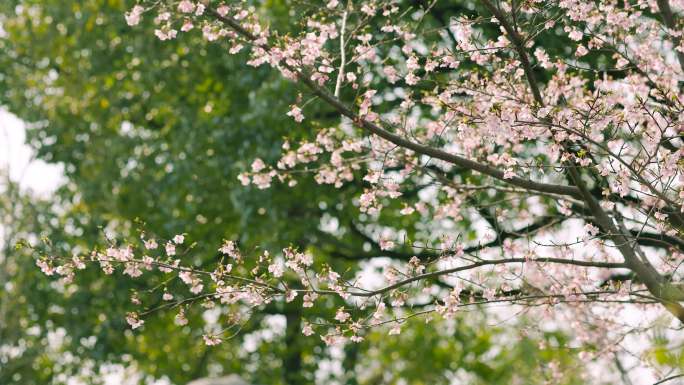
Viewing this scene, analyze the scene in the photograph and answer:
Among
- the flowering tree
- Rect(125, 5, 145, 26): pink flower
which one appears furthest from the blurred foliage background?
Rect(125, 5, 145, 26): pink flower

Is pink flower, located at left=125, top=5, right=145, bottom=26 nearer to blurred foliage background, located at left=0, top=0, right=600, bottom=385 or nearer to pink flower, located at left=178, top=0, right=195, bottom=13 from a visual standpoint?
pink flower, located at left=178, top=0, right=195, bottom=13

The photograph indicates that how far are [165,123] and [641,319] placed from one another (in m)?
8.19

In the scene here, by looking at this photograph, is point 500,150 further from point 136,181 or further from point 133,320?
point 136,181

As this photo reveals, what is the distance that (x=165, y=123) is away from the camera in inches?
497

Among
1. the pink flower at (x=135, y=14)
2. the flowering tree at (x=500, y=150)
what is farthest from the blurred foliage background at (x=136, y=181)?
the pink flower at (x=135, y=14)

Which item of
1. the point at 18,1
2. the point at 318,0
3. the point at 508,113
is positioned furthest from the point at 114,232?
the point at 508,113

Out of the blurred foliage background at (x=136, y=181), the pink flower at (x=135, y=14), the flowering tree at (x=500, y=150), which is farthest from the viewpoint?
the blurred foliage background at (x=136, y=181)

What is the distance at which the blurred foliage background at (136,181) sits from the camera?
33.9 feet

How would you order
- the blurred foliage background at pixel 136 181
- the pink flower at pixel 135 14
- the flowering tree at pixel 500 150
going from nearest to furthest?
the flowering tree at pixel 500 150 → the pink flower at pixel 135 14 → the blurred foliage background at pixel 136 181

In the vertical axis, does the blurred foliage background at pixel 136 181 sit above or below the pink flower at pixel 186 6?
above

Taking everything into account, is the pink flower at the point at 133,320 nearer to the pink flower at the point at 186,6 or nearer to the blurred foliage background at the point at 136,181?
the pink flower at the point at 186,6

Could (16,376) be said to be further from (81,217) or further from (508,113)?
(508,113)

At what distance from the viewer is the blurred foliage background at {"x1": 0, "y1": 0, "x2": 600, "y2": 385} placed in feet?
33.9

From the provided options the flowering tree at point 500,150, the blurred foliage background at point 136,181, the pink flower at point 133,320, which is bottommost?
the pink flower at point 133,320
